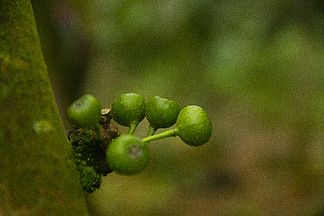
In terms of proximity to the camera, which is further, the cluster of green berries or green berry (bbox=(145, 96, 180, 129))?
green berry (bbox=(145, 96, 180, 129))

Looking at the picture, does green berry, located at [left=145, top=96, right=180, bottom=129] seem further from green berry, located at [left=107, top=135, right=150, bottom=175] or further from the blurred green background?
the blurred green background

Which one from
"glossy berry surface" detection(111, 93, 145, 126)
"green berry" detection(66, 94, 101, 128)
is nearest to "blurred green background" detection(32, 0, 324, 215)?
"glossy berry surface" detection(111, 93, 145, 126)

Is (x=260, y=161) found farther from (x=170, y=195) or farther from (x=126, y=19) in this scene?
(x=126, y=19)

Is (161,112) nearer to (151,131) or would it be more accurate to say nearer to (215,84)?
(151,131)

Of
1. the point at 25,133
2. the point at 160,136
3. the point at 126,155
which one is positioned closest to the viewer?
the point at 25,133

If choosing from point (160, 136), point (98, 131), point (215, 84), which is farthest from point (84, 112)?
point (215, 84)

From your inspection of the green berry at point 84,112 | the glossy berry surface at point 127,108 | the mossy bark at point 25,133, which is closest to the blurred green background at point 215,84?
the glossy berry surface at point 127,108

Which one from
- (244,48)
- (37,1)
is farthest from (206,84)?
(37,1)
